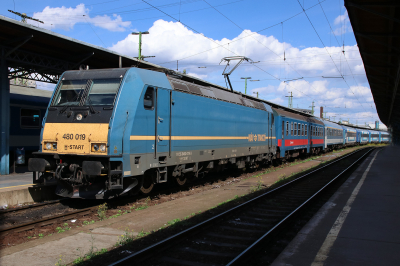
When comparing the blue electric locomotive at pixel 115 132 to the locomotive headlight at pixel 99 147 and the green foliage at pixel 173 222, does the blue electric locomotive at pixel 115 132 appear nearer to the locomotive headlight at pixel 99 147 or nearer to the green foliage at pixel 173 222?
the locomotive headlight at pixel 99 147

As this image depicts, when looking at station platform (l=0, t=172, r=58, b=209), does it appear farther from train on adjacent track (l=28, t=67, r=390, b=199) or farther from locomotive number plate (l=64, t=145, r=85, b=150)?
locomotive number plate (l=64, t=145, r=85, b=150)

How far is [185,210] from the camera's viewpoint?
8.34 m

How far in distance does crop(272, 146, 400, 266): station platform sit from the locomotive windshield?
523 cm

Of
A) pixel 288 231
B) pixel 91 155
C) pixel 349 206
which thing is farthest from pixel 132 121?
pixel 349 206

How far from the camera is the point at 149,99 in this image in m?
8.45

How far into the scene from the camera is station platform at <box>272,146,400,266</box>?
→ 4.91 metres

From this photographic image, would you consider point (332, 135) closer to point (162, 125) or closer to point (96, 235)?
point (162, 125)

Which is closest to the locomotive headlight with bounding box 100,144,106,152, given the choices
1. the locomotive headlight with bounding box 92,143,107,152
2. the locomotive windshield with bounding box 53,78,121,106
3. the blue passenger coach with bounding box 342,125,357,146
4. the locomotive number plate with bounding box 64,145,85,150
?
the locomotive headlight with bounding box 92,143,107,152

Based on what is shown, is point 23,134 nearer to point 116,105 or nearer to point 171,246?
point 116,105

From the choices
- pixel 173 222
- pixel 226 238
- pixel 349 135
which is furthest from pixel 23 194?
pixel 349 135

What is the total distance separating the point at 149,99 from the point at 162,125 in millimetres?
894

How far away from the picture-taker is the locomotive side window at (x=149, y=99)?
830cm

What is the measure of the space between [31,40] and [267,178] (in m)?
11.3

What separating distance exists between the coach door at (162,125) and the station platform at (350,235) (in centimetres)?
415
